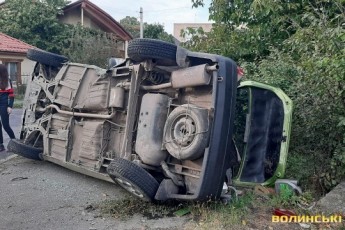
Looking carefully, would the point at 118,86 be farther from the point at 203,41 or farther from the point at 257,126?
the point at 203,41

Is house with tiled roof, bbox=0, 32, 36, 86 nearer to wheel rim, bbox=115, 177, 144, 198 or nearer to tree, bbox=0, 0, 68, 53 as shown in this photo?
tree, bbox=0, 0, 68, 53

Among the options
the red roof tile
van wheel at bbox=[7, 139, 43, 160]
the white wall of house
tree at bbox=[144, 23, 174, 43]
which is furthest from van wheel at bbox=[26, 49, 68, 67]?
tree at bbox=[144, 23, 174, 43]

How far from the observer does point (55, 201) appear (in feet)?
14.4

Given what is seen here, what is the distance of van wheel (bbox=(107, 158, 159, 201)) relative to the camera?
3766mm

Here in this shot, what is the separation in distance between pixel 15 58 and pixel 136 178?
18.0 m

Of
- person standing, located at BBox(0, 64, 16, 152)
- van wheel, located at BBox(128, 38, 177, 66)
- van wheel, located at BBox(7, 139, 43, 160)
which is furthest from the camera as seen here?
person standing, located at BBox(0, 64, 16, 152)

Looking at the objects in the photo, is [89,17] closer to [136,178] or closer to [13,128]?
[13,128]

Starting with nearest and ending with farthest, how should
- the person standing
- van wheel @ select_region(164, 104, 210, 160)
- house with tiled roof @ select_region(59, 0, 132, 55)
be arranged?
van wheel @ select_region(164, 104, 210, 160)
the person standing
house with tiled roof @ select_region(59, 0, 132, 55)

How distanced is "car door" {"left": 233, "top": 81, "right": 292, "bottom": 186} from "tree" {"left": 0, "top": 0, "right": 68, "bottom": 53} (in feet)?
62.5

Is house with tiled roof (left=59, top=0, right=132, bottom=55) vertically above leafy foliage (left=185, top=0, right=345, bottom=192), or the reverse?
house with tiled roof (left=59, top=0, right=132, bottom=55)

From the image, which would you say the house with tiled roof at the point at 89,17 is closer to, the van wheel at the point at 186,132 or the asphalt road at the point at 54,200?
the asphalt road at the point at 54,200

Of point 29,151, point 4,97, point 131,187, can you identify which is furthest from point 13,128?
point 131,187

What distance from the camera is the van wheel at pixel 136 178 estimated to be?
12.4ft

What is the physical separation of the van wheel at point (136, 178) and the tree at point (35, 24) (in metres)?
19.4
